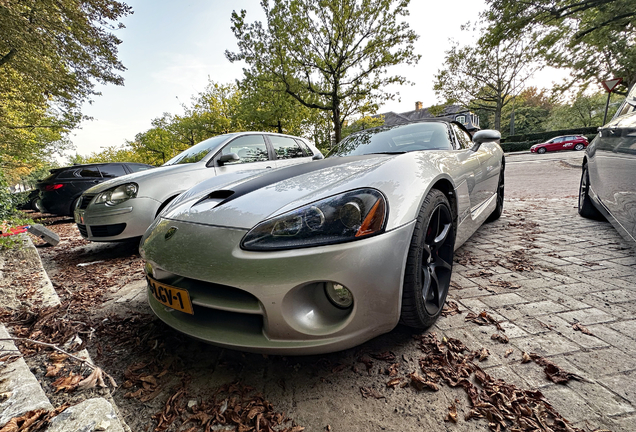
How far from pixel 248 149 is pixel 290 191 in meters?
2.94

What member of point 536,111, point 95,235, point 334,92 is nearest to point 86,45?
point 95,235

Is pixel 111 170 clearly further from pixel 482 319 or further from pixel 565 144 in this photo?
pixel 565 144

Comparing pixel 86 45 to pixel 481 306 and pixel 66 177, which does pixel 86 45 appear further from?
pixel 481 306

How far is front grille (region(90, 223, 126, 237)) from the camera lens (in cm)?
315

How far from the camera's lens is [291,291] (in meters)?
1.14

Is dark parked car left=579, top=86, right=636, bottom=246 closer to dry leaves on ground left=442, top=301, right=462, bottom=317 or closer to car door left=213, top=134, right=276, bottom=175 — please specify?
dry leaves on ground left=442, top=301, right=462, bottom=317

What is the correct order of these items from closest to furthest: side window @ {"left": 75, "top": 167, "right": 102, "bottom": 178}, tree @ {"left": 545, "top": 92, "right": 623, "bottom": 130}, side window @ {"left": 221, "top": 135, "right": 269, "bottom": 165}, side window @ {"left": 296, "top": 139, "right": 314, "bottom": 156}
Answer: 1. side window @ {"left": 221, "top": 135, "right": 269, "bottom": 165}
2. side window @ {"left": 296, "top": 139, "right": 314, "bottom": 156}
3. side window @ {"left": 75, "top": 167, "right": 102, "bottom": 178}
4. tree @ {"left": 545, "top": 92, "right": 623, "bottom": 130}

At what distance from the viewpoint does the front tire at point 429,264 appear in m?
1.35

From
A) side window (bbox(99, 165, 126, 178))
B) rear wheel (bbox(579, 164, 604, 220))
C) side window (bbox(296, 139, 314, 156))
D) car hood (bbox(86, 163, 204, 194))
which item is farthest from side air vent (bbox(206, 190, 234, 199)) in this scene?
side window (bbox(99, 165, 126, 178))

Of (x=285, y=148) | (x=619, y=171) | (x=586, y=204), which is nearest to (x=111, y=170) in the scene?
(x=285, y=148)

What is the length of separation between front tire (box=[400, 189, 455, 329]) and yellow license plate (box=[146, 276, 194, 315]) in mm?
1000

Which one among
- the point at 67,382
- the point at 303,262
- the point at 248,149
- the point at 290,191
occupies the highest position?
the point at 248,149

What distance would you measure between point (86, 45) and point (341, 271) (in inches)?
356

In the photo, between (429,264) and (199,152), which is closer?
(429,264)
